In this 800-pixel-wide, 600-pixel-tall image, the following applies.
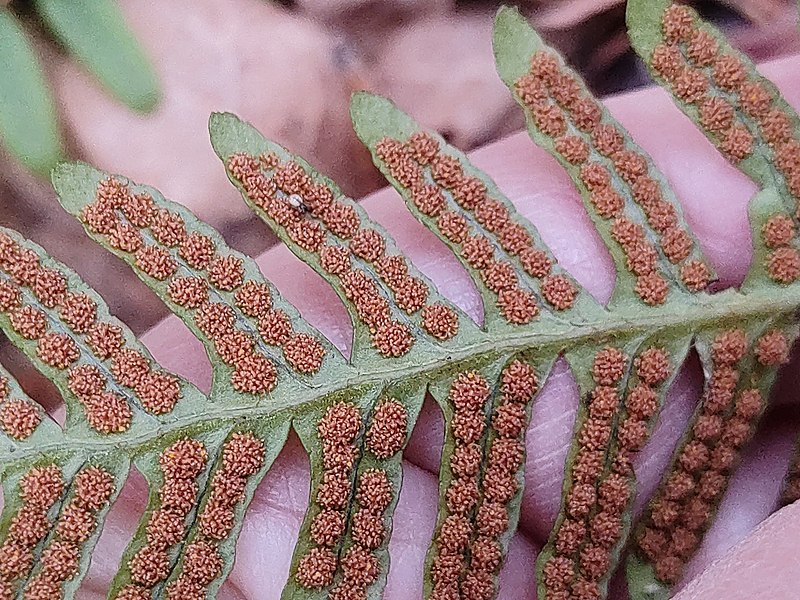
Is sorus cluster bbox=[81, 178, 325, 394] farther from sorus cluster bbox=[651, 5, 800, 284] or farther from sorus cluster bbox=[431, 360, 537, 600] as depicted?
sorus cluster bbox=[651, 5, 800, 284]

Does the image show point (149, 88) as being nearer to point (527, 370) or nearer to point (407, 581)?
point (527, 370)

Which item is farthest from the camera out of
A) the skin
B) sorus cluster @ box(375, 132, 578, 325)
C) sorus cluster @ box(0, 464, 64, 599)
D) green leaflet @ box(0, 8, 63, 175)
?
green leaflet @ box(0, 8, 63, 175)

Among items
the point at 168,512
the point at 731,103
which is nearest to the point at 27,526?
the point at 168,512

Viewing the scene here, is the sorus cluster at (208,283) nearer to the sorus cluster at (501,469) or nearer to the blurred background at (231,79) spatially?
the sorus cluster at (501,469)

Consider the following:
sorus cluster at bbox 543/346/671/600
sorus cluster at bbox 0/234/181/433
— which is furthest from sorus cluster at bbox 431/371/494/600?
sorus cluster at bbox 0/234/181/433

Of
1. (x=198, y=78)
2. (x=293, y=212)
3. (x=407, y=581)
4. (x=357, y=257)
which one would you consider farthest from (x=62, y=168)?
(x=407, y=581)

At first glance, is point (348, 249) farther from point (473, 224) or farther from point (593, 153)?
point (593, 153)
